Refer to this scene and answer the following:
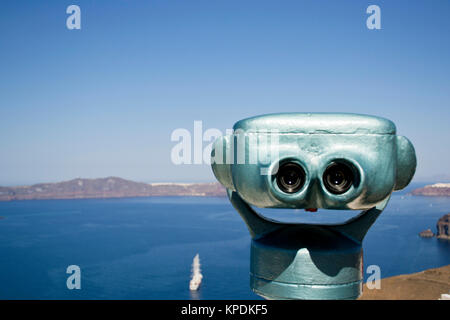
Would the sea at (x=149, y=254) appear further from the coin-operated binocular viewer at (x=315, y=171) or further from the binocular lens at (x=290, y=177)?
the binocular lens at (x=290, y=177)

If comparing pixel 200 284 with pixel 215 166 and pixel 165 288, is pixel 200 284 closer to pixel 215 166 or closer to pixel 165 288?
pixel 165 288

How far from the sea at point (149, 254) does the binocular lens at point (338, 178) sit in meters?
35.9

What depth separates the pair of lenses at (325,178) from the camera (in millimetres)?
2418

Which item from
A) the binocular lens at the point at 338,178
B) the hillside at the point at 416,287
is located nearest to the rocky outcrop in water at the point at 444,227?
the hillside at the point at 416,287

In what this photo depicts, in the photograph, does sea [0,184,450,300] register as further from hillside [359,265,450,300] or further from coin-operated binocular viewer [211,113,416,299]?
coin-operated binocular viewer [211,113,416,299]

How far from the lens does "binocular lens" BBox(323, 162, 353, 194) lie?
241 cm

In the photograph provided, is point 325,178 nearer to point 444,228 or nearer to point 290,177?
point 290,177

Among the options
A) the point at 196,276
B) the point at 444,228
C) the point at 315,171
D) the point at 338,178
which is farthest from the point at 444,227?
the point at 315,171

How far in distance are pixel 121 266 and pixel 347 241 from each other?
169 ft

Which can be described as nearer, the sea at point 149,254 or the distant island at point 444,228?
the sea at point 149,254

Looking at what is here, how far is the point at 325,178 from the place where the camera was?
8.00ft

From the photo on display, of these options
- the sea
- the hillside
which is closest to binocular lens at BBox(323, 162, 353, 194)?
the hillside

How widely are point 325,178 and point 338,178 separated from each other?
8cm
